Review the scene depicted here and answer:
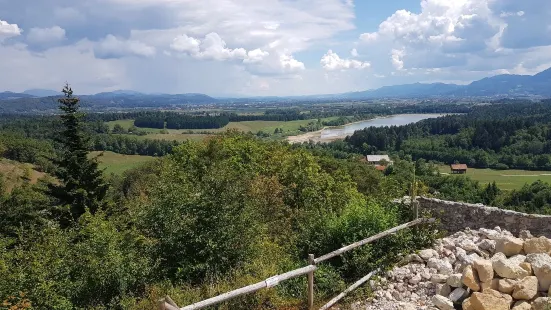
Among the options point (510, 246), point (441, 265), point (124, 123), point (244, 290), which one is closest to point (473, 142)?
point (510, 246)

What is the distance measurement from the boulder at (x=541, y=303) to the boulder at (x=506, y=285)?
14.6 inches

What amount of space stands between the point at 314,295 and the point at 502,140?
98366 millimetres

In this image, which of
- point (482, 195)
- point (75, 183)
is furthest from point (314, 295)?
point (482, 195)

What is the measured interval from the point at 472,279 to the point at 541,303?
1.00 meters

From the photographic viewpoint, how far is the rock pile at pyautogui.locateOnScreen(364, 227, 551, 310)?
6.54 metres

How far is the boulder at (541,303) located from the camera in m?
6.18

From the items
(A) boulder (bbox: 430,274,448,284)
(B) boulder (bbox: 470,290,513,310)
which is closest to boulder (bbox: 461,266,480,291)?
(B) boulder (bbox: 470,290,513,310)

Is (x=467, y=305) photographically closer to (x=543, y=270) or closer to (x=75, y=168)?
(x=543, y=270)

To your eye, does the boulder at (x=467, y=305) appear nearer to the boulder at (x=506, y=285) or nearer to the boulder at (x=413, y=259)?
the boulder at (x=506, y=285)

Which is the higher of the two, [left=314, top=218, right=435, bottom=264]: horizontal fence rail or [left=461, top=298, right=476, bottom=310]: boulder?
[left=314, top=218, right=435, bottom=264]: horizontal fence rail

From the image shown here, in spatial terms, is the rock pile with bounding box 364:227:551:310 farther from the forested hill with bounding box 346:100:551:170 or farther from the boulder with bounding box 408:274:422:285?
the forested hill with bounding box 346:100:551:170

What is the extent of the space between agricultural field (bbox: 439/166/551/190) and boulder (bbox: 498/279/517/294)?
63.9 meters

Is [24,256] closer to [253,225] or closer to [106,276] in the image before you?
[106,276]

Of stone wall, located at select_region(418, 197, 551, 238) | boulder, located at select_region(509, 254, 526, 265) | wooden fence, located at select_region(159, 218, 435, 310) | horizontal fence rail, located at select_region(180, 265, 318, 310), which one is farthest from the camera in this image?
stone wall, located at select_region(418, 197, 551, 238)
